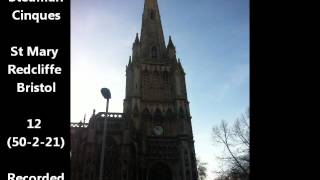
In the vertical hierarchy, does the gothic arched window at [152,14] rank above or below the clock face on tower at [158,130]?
above

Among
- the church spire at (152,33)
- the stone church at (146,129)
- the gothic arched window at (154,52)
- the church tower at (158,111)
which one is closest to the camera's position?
the stone church at (146,129)

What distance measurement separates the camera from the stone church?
105 feet

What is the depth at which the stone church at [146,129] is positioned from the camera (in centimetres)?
3212

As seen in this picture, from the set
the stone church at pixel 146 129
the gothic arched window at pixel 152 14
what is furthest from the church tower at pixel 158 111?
the gothic arched window at pixel 152 14

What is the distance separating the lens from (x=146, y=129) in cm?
3944

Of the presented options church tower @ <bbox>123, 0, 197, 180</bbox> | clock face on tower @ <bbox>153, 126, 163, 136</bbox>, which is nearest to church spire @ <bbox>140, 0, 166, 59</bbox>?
church tower @ <bbox>123, 0, 197, 180</bbox>

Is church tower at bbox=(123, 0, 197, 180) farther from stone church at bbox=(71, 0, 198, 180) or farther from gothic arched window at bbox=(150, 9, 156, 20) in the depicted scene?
gothic arched window at bbox=(150, 9, 156, 20)

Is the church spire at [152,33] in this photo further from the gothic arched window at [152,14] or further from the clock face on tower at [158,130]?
the clock face on tower at [158,130]

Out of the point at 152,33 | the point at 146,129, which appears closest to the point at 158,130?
the point at 146,129

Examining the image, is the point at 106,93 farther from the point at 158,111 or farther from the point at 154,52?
the point at 154,52
